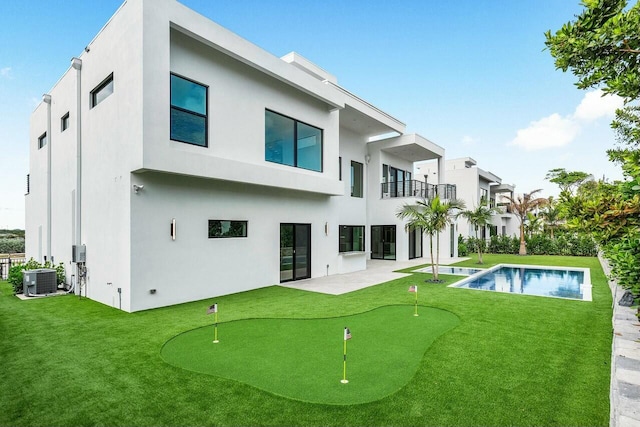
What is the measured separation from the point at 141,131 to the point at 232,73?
3.62 meters

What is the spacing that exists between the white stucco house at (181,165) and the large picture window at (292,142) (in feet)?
0.17

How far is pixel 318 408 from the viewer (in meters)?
3.59

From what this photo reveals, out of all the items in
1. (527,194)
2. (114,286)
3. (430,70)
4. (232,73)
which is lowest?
(114,286)

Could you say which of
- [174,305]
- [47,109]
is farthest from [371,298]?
[47,109]

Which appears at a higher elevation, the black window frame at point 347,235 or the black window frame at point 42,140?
the black window frame at point 42,140

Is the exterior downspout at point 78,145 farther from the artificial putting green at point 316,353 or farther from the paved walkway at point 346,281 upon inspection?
the paved walkway at point 346,281

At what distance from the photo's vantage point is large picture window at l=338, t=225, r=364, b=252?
59.4 ft

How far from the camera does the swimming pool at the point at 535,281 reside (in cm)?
1066

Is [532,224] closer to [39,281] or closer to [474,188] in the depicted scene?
[474,188]

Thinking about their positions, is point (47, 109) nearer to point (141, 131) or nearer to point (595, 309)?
point (141, 131)

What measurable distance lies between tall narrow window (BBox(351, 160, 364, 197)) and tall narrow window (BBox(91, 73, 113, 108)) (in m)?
12.2

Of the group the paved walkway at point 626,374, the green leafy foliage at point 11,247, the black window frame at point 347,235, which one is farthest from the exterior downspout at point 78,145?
the green leafy foliage at point 11,247

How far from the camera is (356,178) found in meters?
19.1

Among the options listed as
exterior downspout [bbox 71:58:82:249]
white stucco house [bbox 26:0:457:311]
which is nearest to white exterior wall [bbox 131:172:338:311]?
white stucco house [bbox 26:0:457:311]
